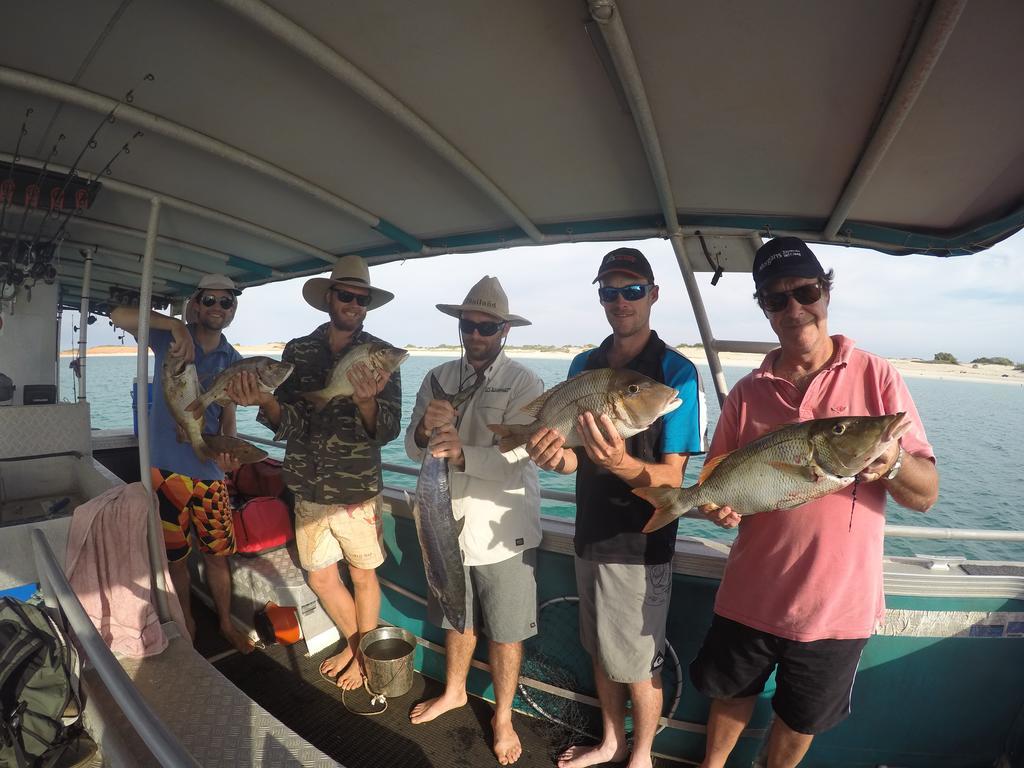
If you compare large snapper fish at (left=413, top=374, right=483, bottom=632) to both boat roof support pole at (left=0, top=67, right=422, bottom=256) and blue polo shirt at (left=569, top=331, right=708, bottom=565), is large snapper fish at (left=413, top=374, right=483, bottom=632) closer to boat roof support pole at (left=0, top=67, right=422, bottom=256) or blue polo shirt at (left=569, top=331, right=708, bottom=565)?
blue polo shirt at (left=569, top=331, right=708, bottom=565)

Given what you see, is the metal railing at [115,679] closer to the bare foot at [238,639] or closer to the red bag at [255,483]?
the bare foot at [238,639]

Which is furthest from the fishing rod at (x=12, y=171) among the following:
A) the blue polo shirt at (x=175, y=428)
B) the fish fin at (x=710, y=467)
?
the fish fin at (x=710, y=467)

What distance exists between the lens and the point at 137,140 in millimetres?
2738

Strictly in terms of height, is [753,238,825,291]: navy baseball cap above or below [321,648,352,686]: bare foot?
above

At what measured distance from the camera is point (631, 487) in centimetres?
230

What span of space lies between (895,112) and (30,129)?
4.37 metres

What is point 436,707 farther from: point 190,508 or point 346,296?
point 346,296

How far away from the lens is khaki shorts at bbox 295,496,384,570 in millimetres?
3135

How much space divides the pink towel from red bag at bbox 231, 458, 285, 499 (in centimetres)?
182

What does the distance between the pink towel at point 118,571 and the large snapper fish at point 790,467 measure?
9.01 ft

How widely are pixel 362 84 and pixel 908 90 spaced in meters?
2.01

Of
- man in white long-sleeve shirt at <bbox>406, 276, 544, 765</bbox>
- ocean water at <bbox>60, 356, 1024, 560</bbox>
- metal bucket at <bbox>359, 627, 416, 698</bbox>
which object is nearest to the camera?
man in white long-sleeve shirt at <bbox>406, 276, 544, 765</bbox>

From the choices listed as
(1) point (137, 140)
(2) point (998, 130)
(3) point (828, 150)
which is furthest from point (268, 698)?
(2) point (998, 130)

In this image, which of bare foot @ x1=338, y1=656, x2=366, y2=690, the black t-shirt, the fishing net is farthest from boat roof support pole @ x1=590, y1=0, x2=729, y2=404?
bare foot @ x1=338, y1=656, x2=366, y2=690
